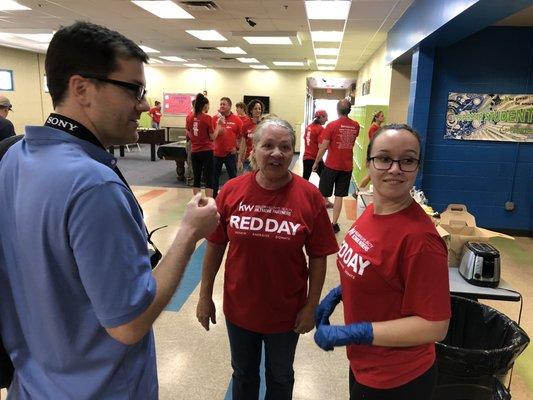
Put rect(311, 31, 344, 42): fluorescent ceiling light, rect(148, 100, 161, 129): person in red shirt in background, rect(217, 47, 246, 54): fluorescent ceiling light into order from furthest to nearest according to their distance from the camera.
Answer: rect(148, 100, 161, 129): person in red shirt in background → rect(217, 47, 246, 54): fluorescent ceiling light → rect(311, 31, 344, 42): fluorescent ceiling light

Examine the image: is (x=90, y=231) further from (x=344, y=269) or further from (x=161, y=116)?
(x=161, y=116)

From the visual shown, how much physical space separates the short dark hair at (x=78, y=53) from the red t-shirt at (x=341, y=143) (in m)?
4.72

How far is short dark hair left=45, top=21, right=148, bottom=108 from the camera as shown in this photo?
893 mm

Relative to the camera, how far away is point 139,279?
85 cm

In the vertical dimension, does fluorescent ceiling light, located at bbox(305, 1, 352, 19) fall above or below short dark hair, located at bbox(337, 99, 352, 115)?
above

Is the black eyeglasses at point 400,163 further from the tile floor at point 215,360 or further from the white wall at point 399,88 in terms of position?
the white wall at point 399,88

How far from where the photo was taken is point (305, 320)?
1.71 meters

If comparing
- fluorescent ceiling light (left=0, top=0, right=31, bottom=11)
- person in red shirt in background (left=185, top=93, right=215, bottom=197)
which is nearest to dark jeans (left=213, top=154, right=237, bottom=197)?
person in red shirt in background (left=185, top=93, right=215, bottom=197)

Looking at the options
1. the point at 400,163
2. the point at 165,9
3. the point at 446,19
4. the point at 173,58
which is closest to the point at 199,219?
the point at 400,163

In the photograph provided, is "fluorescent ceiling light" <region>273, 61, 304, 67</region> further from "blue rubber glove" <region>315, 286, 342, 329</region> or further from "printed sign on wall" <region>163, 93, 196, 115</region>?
"blue rubber glove" <region>315, 286, 342, 329</region>

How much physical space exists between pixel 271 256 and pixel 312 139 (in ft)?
17.4

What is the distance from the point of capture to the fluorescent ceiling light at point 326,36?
324 inches

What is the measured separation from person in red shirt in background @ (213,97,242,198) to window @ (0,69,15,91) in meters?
9.77

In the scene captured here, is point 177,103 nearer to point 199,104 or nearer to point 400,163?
point 199,104
